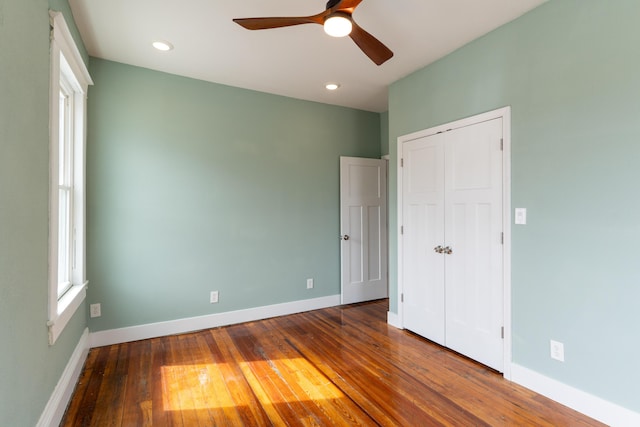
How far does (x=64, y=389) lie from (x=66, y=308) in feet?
1.63

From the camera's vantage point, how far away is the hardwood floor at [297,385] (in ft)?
6.28

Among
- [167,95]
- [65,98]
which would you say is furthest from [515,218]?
[65,98]

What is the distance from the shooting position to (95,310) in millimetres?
2871

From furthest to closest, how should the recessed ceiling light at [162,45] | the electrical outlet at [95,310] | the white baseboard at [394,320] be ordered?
the white baseboard at [394,320]
the electrical outlet at [95,310]
the recessed ceiling light at [162,45]

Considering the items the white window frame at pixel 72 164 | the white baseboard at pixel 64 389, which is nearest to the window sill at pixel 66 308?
the white window frame at pixel 72 164

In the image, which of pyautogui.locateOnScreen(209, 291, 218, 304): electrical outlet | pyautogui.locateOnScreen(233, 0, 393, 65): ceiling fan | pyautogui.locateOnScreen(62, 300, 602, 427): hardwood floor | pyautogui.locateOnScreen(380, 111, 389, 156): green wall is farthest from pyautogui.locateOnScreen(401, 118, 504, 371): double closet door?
pyautogui.locateOnScreen(209, 291, 218, 304): electrical outlet

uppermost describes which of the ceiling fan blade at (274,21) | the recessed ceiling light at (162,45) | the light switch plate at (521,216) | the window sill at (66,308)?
the recessed ceiling light at (162,45)

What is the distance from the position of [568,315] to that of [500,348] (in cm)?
58

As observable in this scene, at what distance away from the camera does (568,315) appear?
6.62ft

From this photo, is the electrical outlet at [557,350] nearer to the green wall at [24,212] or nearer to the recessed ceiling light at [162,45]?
the green wall at [24,212]

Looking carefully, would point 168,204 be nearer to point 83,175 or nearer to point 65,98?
point 83,175

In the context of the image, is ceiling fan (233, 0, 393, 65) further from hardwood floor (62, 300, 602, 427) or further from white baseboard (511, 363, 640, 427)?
white baseboard (511, 363, 640, 427)

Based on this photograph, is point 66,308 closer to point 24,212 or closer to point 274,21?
point 24,212

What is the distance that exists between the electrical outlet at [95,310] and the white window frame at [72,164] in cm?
19
